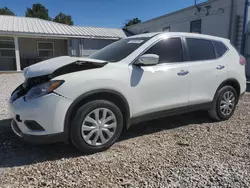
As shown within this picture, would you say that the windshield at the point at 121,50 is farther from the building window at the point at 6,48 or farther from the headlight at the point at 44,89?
the building window at the point at 6,48

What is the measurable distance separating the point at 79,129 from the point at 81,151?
0.37 metres

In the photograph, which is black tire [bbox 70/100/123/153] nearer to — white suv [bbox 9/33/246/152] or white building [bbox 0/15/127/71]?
white suv [bbox 9/33/246/152]

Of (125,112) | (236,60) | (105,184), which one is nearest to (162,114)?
(125,112)

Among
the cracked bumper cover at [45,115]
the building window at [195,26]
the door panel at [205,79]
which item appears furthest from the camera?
the building window at [195,26]

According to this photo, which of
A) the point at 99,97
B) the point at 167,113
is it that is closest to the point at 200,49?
the point at 167,113

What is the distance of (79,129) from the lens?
10.5 feet

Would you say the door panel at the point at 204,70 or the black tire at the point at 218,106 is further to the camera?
the black tire at the point at 218,106

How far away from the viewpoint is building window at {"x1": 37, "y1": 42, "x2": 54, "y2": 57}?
18.8m

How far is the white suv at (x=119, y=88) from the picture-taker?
307cm

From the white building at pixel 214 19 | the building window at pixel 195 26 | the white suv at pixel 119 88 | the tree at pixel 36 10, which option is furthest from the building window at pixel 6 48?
the tree at pixel 36 10

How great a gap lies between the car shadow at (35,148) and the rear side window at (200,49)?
139cm

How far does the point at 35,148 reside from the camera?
356 cm

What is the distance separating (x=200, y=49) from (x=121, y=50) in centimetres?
159

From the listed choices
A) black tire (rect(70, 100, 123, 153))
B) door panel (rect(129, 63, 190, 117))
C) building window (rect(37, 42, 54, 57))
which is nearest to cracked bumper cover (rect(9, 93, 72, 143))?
black tire (rect(70, 100, 123, 153))
